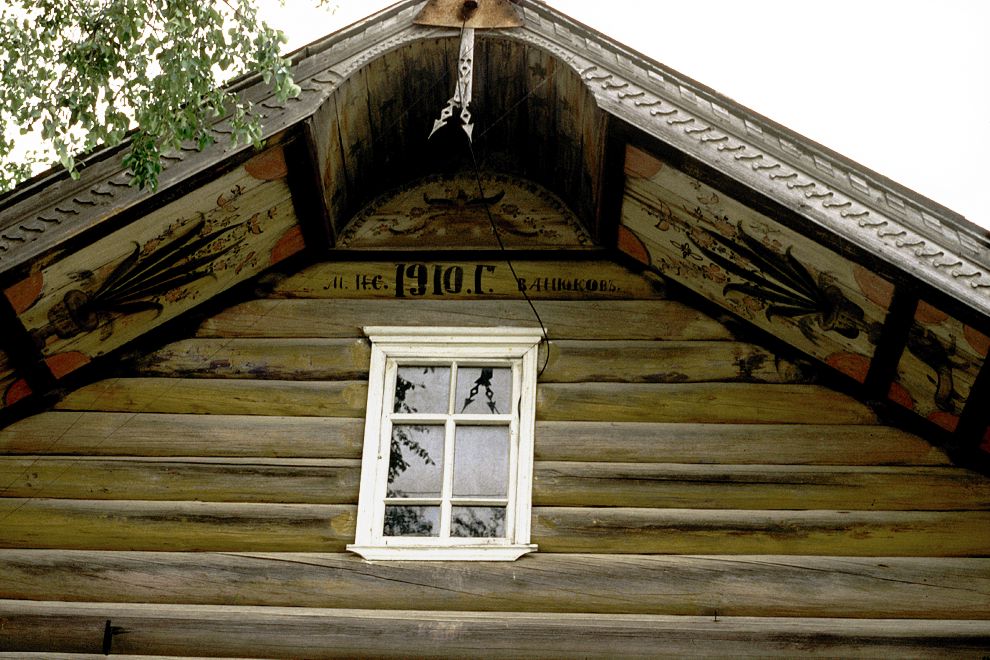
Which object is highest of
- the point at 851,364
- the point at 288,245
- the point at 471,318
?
the point at 288,245

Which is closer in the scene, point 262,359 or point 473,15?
point 473,15

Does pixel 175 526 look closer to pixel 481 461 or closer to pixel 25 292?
pixel 25 292

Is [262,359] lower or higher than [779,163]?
lower

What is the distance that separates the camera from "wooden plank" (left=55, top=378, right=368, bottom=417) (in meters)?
6.76

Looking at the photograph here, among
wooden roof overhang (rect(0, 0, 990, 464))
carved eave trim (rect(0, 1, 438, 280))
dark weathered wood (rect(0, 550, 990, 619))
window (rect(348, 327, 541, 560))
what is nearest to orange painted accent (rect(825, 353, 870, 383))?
wooden roof overhang (rect(0, 0, 990, 464))

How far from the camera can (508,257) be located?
7352 mm

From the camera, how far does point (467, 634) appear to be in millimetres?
5848

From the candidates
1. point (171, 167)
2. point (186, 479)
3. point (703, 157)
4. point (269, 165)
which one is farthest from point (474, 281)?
point (186, 479)

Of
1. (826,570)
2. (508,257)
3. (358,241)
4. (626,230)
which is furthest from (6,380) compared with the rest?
(826,570)

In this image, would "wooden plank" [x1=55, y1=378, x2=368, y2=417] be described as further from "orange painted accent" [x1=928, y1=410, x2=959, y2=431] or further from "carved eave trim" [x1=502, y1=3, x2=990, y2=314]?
"orange painted accent" [x1=928, y1=410, x2=959, y2=431]

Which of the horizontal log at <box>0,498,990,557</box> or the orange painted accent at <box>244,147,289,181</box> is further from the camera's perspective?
the orange painted accent at <box>244,147,289,181</box>

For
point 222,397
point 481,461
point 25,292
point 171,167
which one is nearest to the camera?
point 25,292

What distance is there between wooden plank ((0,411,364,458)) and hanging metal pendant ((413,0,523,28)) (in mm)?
2370

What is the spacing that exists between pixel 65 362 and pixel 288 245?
1479 millimetres
